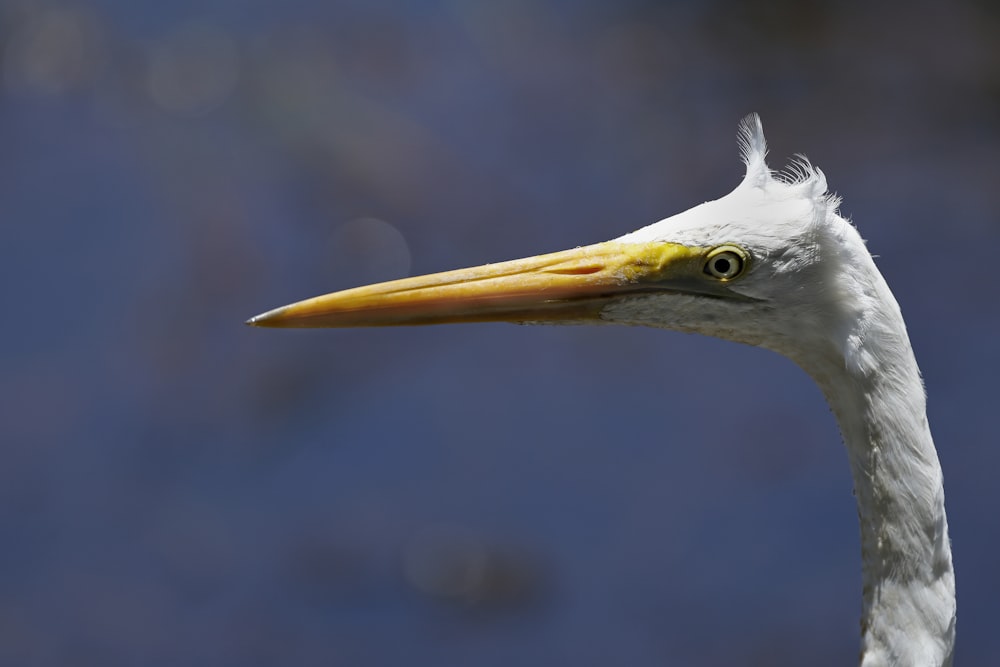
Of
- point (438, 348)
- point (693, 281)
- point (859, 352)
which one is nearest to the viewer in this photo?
point (859, 352)

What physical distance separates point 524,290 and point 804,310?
0.55 m

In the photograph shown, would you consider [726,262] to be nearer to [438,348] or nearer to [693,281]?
[693,281]

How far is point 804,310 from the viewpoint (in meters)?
2.39

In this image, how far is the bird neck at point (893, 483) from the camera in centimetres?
233

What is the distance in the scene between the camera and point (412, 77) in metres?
7.90

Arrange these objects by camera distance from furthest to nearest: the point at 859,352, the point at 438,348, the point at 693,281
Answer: the point at 438,348, the point at 693,281, the point at 859,352

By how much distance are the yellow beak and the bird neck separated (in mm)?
333

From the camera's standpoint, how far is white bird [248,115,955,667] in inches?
92.2

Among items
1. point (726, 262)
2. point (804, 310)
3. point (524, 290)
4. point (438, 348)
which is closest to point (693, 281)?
point (726, 262)

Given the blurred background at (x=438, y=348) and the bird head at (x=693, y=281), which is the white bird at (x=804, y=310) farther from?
the blurred background at (x=438, y=348)

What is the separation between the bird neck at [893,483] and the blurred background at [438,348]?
3.13 meters

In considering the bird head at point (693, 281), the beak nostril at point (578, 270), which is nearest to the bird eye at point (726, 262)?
the bird head at point (693, 281)

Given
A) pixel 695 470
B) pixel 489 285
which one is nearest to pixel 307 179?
pixel 695 470

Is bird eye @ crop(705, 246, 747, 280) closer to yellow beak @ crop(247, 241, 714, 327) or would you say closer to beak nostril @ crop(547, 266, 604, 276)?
yellow beak @ crop(247, 241, 714, 327)
